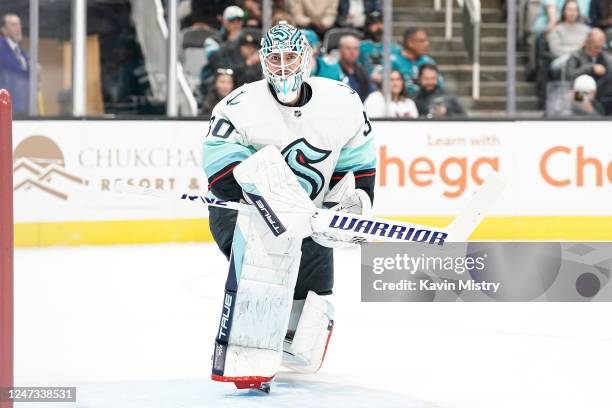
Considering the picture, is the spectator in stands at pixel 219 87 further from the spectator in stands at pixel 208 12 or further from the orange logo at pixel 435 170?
the orange logo at pixel 435 170

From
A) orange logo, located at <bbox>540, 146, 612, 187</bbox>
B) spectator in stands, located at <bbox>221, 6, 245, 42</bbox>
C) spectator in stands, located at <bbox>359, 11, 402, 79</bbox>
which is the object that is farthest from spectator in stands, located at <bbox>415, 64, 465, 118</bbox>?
spectator in stands, located at <bbox>221, 6, 245, 42</bbox>

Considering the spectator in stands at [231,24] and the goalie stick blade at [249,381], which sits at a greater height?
the spectator in stands at [231,24]

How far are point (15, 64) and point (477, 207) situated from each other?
4.81 m

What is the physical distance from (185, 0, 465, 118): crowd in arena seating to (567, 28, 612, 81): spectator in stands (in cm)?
79

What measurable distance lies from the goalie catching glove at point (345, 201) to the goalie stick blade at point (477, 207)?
275mm

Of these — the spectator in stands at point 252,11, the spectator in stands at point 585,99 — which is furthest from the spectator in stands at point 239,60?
the spectator in stands at point 585,99

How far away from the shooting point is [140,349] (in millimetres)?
4379

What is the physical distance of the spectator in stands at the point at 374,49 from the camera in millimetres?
8375

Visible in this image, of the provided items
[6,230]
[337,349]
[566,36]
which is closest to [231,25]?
[566,36]

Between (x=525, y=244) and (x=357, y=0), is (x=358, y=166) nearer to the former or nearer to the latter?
(x=525, y=244)

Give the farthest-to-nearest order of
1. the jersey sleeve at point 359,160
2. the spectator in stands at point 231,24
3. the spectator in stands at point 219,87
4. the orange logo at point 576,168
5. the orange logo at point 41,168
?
the spectator in stands at point 231,24 < the spectator in stands at point 219,87 < the orange logo at point 576,168 < the orange logo at point 41,168 < the jersey sleeve at point 359,160

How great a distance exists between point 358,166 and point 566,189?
446cm

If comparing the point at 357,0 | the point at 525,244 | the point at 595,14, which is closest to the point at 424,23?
the point at 357,0

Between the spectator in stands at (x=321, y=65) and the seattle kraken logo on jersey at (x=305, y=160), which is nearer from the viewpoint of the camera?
the seattle kraken logo on jersey at (x=305, y=160)
